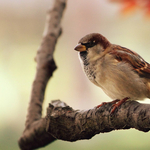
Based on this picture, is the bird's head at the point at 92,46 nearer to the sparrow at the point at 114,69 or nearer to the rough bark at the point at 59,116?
the sparrow at the point at 114,69

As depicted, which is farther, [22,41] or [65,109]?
[22,41]

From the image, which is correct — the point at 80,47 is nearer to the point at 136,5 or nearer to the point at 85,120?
the point at 85,120

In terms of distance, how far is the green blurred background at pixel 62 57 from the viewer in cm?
108

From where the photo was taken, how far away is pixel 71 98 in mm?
1229

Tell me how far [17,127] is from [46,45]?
0.46 m

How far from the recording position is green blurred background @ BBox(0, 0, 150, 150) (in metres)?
1.08

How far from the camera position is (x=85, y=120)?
64cm

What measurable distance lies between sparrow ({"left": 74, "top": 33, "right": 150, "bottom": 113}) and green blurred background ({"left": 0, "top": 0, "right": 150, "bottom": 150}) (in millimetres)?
298

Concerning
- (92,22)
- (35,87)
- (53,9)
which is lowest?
(35,87)

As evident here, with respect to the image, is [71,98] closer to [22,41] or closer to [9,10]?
[22,41]

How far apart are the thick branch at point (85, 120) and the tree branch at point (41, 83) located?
0.10 metres

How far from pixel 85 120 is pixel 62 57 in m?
0.78

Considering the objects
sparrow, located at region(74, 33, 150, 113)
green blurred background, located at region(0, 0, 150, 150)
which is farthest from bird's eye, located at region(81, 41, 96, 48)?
green blurred background, located at region(0, 0, 150, 150)

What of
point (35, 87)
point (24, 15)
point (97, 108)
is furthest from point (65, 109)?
point (24, 15)
